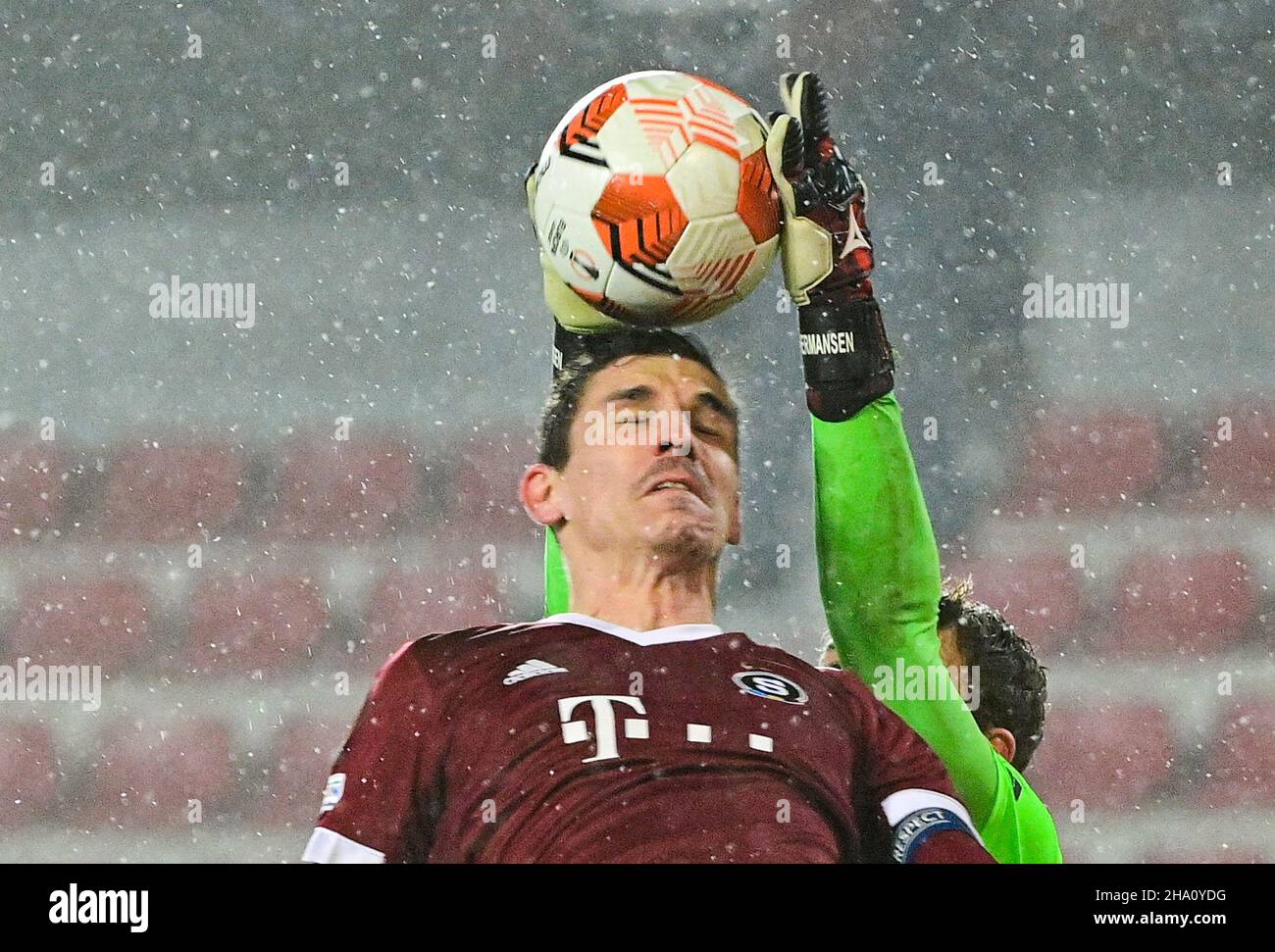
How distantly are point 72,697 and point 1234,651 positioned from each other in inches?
102

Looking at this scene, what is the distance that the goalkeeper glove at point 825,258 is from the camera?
190 centimetres

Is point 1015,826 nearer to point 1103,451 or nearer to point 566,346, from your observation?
point 566,346

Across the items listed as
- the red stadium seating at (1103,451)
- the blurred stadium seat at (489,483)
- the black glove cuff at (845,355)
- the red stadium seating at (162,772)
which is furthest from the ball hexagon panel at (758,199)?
the red stadium seating at (162,772)

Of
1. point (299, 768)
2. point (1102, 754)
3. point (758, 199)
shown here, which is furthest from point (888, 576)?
point (299, 768)

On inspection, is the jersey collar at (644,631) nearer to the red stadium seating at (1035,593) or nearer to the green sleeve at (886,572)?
the green sleeve at (886,572)

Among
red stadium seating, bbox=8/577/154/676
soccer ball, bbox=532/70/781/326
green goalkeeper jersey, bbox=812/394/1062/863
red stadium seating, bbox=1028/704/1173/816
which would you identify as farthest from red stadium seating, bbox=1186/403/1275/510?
red stadium seating, bbox=8/577/154/676

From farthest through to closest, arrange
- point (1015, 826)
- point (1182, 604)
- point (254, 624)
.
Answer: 1. point (1182, 604)
2. point (254, 624)
3. point (1015, 826)

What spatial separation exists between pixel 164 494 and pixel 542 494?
146 cm

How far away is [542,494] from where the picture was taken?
2039 millimetres

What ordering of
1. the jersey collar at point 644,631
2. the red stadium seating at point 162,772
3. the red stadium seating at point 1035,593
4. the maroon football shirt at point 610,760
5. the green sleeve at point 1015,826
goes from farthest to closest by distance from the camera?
the red stadium seating at point 1035,593 → the red stadium seating at point 162,772 → the green sleeve at point 1015,826 → the jersey collar at point 644,631 → the maroon football shirt at point 610,760

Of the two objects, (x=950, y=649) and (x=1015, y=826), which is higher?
(x=950, y=649)

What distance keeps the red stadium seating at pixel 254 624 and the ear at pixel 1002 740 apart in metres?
1.50

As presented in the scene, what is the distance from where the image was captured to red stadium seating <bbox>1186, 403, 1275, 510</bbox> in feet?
10.5

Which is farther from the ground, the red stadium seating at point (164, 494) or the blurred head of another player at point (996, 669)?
the red stadium seating at point (164, 494)
